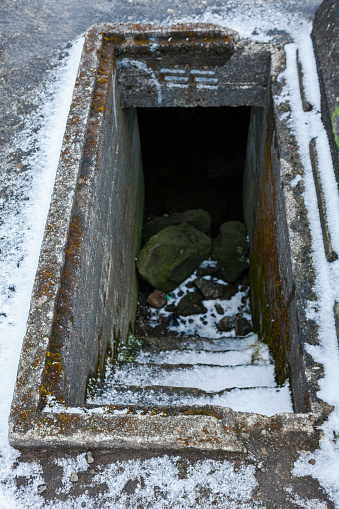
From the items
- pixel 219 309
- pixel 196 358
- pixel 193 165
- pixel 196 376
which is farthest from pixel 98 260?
pixel 193 165

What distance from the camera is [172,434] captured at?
2096 mm

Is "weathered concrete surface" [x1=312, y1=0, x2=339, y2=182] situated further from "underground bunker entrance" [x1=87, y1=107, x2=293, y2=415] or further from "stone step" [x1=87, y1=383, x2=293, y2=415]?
"underground bunker entrance" [x1=87, y1=107, x2=293, y2=415]

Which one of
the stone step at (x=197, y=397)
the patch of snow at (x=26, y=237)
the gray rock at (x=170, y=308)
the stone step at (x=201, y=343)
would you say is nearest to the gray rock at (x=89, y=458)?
the patch of snow at (x=26, y=237)

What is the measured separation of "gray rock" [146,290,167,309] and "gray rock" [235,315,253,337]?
1126 millimetres

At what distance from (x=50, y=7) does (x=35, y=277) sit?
4.00 m

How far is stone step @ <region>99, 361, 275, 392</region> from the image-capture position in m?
3.22

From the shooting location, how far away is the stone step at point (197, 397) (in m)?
2.71

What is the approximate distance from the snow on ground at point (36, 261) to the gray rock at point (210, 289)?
2.74 metres

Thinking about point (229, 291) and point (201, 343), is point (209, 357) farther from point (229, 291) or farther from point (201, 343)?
point (229, 291)

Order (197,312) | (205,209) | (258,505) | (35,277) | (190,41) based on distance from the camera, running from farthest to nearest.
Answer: (205,209)
(197,312)
(190,41)
(35,277)
(258,505)

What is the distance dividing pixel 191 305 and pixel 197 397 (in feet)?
9.02

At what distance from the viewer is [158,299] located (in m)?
5.69

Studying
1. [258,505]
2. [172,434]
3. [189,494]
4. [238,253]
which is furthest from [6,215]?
[238,253]

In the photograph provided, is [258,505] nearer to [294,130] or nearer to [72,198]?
[72,198]
